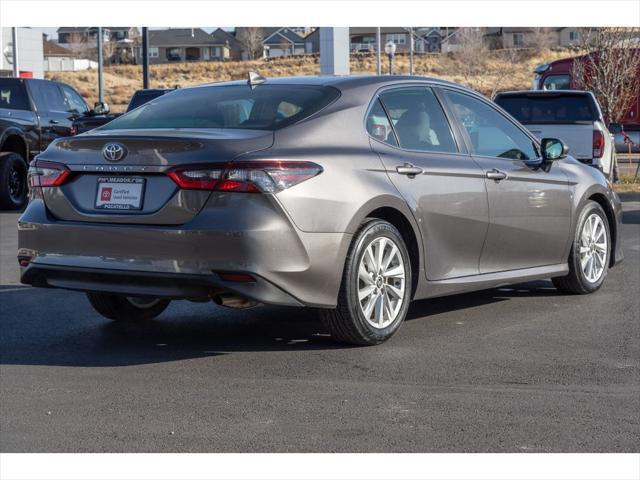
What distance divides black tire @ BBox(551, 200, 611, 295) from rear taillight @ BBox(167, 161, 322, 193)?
11.0ft

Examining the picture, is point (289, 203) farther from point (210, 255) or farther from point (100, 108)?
point (100, 108)

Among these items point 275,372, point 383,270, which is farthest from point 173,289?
point 383,270

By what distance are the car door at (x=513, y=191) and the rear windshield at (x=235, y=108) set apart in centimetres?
127

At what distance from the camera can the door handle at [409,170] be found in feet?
22.2

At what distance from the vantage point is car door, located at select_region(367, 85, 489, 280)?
686 centimetres

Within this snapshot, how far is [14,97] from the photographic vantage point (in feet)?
59.5

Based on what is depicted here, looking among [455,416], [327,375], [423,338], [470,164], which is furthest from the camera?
[470,164]

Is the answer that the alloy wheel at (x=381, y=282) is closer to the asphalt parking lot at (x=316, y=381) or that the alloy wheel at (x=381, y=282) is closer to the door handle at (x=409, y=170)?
the asphalt parking lot at (x=316, y=381)

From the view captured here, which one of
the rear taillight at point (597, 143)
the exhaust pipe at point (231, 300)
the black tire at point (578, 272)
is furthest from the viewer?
the rear taillight at point (597, 143)

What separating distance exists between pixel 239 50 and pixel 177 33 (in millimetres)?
7531

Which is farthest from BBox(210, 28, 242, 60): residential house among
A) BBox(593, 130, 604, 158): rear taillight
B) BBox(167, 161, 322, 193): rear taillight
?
BBox(167, 161, 322, 193): rear taillight

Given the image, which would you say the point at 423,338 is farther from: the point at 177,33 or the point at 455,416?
the point at 177,33

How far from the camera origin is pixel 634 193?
62.2 feet

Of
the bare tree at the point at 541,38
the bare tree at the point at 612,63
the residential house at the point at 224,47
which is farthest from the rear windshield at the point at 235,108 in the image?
the residential house at the point at 224,47
